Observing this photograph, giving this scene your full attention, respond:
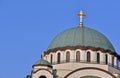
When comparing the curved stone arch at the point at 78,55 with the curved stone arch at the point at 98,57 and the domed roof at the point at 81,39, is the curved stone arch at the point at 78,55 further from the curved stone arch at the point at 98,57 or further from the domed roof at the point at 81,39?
the curved stone arch at the point at 98,57

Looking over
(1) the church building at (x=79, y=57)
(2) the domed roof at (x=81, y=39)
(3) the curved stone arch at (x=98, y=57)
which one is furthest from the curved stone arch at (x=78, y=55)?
(3) the curved stone arch at (x=98, y=57)

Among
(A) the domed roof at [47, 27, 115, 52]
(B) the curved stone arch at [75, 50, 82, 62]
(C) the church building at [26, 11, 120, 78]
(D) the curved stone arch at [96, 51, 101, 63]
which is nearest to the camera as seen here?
(C) the church building at [26, 11, 120, 78]

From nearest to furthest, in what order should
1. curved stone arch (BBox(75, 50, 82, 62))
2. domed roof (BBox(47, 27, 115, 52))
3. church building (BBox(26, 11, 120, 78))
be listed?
church building (BBox(26, 11, 120, 78))
curved stone arch (BBox(75, 50, 82, 62))
domed roof (BBox(47, 27, 115, 52))

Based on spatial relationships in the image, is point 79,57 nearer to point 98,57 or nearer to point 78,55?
point 78,55

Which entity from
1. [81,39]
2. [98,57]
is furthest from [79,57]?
[81,39]

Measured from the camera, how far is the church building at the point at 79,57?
4950 centimetres

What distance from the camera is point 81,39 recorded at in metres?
52.8

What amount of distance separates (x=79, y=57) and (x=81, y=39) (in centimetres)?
256

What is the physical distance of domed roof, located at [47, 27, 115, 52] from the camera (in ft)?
172

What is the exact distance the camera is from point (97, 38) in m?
53.5

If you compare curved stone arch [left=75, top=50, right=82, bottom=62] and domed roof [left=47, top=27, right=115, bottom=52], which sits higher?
domed roof [left=47, top=27, right=115, bottom=52]

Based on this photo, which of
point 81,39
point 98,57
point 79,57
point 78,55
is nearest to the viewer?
point 79,57

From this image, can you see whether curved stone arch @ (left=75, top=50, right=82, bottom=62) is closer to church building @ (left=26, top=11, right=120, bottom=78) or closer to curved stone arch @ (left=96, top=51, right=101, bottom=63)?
church building @ (left=26, top=11, right=120, bottom=78)

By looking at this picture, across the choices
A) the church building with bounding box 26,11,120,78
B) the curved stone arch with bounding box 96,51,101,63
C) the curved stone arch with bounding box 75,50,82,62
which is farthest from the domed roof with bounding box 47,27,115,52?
the curved stone arch with bounding box 75,50,82,62
